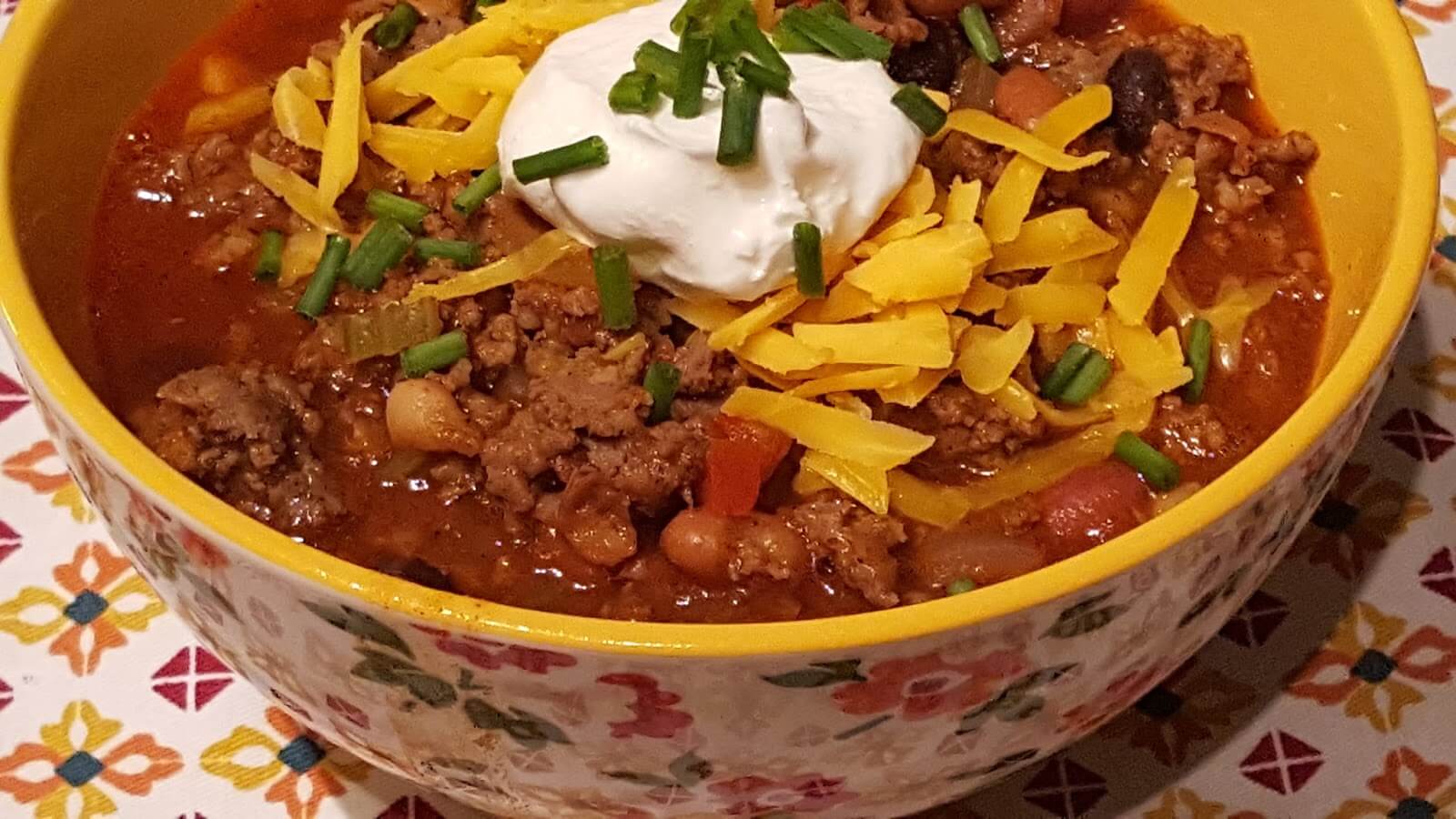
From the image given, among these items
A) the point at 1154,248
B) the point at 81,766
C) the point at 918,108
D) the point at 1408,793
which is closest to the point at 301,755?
the point at 81,766

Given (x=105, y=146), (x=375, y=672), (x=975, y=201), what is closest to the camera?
(x=375, y=672)

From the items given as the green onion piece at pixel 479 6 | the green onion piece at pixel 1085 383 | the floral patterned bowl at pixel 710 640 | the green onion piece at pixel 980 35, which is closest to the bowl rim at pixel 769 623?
the floral patterned bowl at pixel 710 640

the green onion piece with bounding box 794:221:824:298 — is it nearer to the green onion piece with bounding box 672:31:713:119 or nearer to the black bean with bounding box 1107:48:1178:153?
the green onion piece with bounding box 672:31:713:119

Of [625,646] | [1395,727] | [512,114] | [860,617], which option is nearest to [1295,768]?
[1395,727]

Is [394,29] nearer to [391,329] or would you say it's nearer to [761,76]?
[391,329]

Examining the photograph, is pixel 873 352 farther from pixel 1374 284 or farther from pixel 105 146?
pixel 105 146

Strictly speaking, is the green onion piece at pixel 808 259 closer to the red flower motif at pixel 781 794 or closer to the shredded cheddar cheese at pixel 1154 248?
the shredded cheddar cheese at pixel 1154 248

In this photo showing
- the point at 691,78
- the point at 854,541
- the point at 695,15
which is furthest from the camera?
the point at 695,15
